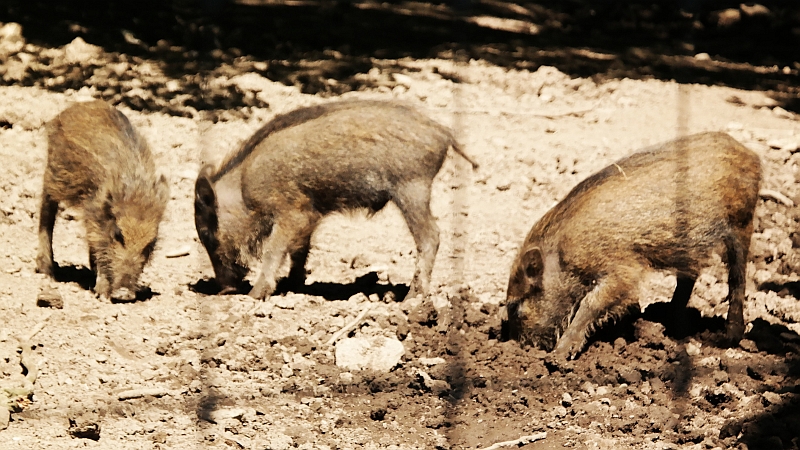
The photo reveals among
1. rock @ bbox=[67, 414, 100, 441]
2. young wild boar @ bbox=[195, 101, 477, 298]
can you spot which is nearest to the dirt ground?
rock @ bbox=[67, 414, 100, 441]

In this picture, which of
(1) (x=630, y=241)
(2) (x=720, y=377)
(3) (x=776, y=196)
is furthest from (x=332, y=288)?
(3) (x=776, y=196)

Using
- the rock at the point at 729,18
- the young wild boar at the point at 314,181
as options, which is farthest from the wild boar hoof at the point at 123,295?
the rock at the point at 729,18

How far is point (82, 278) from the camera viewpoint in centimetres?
522

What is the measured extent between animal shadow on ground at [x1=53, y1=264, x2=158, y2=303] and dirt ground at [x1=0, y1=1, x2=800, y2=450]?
0.03 metres

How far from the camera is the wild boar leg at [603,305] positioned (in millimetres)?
4614

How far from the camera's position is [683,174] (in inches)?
182

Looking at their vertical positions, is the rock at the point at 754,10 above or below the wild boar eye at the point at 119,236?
above

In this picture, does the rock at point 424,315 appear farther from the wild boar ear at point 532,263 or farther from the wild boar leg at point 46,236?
the wild boar leg at point 46,236

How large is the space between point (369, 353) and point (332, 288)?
914mm

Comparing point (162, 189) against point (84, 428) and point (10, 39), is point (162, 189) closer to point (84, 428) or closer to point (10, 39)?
point (84, 428)

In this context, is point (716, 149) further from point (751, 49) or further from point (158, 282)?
point (751, 49)

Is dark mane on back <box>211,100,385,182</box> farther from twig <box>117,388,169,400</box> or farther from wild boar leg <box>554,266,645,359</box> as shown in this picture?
wild boar leg <box>554,266,645,359</box>

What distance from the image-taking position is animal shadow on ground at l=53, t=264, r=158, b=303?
503cm

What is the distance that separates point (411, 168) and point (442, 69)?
3263 mm
